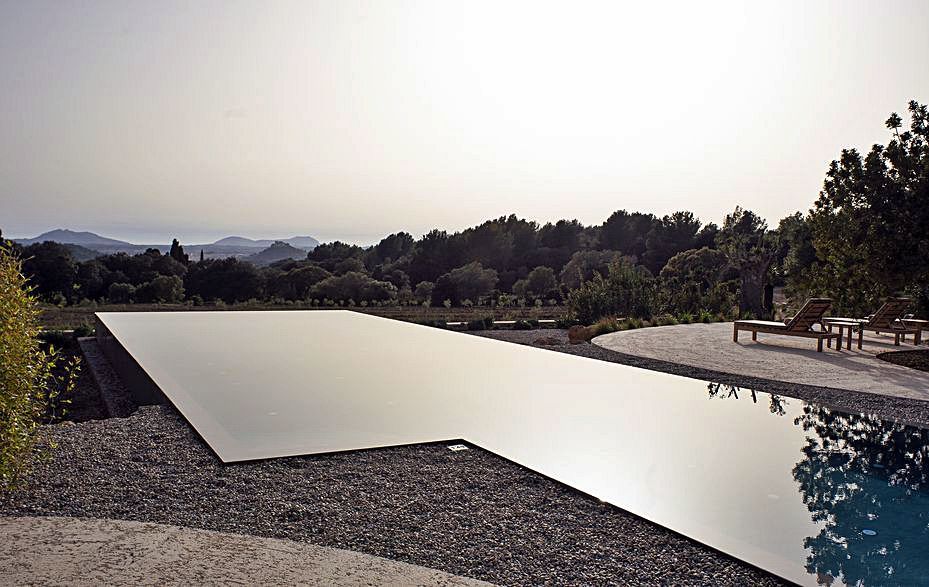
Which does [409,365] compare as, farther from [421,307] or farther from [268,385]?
[421,307]

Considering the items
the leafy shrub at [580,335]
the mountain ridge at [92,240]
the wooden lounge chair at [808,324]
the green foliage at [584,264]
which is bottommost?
the leafy shrub at [580,335]

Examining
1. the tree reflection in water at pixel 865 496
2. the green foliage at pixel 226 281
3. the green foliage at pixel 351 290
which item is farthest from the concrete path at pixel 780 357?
the green foliage at pixel 226 281

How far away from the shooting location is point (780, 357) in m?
7.72

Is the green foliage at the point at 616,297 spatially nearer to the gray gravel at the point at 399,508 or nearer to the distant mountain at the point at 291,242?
the gray gravel at the point at 399,508

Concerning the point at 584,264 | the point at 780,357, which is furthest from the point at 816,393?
the point at 584,264

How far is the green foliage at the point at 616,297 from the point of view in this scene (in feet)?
41.1

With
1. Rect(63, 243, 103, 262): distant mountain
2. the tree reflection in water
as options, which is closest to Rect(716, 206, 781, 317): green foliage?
the tree reflection in water

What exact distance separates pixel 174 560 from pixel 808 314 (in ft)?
25.2

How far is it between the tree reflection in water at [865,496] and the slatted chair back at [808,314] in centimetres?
335

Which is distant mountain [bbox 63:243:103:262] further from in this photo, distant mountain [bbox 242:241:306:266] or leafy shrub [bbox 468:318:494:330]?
leafy shrub [bbox 468:318:494:330]

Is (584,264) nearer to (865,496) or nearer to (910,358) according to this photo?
(910,358)

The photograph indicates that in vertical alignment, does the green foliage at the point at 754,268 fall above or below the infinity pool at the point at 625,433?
above

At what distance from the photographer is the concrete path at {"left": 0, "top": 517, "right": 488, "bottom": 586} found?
7.42ft

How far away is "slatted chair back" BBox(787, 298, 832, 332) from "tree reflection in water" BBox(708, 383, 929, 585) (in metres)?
3.35
